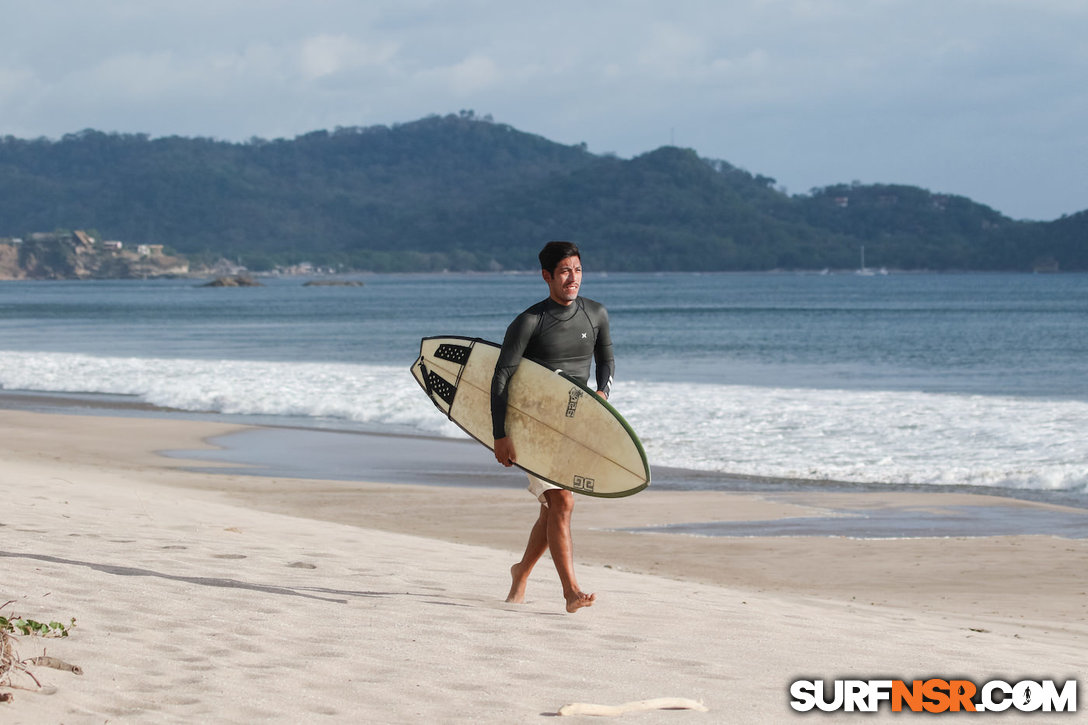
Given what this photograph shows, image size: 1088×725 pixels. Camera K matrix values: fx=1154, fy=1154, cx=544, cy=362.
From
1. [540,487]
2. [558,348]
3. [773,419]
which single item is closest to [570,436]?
[540,487]

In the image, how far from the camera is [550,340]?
543 cm

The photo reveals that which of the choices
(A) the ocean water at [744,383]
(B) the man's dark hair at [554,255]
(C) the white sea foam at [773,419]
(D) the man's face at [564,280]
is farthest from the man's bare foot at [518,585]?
(C) the white sea foam at [773,419]

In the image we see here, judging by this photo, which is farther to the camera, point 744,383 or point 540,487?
point 744,383

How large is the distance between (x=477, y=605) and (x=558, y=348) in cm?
141

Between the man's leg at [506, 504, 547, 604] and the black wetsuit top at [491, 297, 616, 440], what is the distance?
0.55m

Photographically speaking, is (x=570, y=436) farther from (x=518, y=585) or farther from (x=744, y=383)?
(x=744, y=383)

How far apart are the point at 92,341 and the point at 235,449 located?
29.1 metres

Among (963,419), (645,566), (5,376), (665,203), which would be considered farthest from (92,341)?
(665,203)

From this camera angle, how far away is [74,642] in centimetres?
456

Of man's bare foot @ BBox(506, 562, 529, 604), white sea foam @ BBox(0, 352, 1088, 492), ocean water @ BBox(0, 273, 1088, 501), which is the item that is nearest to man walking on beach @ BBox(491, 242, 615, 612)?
man's bare foot @ BBox(506, 562, 529, 604)

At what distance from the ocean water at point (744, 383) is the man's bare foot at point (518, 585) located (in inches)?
253

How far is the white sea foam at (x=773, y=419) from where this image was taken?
12578 millimetres

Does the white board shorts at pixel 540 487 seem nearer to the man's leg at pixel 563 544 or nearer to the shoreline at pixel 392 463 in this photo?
the man's leg at pixel 563 544

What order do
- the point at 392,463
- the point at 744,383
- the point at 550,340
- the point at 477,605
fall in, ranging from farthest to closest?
the point at 744,383
the point at 392,463
the point at 477,605
the point at 550,340
